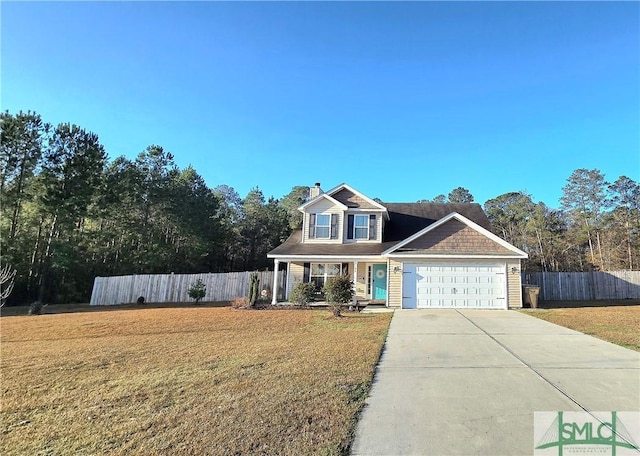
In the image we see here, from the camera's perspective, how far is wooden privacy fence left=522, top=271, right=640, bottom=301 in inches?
768

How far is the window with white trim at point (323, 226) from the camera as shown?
1862 centimetres

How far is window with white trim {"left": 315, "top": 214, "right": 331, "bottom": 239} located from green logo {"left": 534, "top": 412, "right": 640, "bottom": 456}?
49.4 ft

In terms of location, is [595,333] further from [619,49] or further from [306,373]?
[619,49]

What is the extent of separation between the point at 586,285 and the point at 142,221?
33241 mm

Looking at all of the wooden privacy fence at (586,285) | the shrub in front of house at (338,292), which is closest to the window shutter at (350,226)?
the shrub in front of house at (338,292)

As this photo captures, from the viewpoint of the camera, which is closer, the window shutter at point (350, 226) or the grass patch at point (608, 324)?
the grass patch at point (608, 324)

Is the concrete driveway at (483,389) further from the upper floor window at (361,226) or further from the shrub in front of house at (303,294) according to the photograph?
the upper floor window at (361,226)

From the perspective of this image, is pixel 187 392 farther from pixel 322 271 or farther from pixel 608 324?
pixel 322 271

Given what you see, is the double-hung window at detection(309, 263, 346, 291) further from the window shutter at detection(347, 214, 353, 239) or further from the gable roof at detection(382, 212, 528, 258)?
the gable roof at detection(382, 212, 528, 258)

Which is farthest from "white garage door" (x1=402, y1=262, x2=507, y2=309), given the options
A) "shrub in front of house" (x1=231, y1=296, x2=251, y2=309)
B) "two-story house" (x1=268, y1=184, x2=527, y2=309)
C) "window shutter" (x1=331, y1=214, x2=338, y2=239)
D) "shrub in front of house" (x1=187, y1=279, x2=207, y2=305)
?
"shrub in front of house" (x1=187, y1=279, x2=207, y2=305)

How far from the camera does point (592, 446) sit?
3182 millimetres

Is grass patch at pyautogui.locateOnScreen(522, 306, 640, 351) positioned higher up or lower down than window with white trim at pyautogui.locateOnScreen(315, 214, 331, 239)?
lower down

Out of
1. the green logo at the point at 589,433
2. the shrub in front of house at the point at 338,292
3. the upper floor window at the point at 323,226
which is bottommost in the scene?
the green logo at the point at 589,433

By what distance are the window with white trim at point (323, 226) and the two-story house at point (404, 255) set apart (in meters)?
0.02
